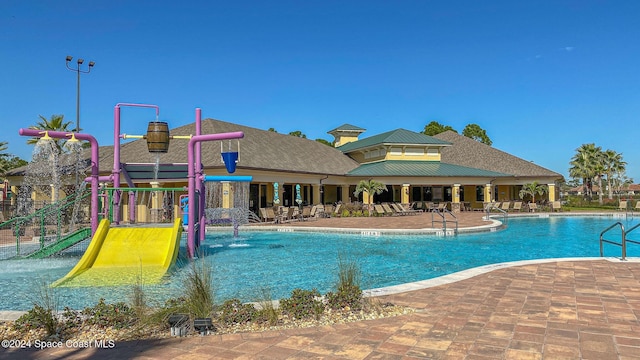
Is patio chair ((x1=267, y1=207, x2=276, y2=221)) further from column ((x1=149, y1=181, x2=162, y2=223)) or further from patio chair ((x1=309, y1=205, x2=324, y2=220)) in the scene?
column ((x1=149, y1=181, x2=162, y2=223))

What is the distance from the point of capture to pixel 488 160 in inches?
1447

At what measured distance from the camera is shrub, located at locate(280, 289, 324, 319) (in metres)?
5.09

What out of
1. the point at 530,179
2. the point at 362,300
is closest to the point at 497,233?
the point at 362,300

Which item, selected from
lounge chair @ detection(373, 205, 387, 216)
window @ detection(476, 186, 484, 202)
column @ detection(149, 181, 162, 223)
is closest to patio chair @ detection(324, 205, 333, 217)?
lounge chair @ detection(373, 205, 387, 216)

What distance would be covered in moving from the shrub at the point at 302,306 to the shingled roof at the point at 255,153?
1690 centimetres

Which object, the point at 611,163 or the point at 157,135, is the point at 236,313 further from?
the point at 611,163

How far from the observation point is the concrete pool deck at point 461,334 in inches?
155

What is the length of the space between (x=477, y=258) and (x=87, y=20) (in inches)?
612

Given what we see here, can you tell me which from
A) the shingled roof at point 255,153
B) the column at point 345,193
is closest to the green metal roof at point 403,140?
the shingled roof at point 255,153

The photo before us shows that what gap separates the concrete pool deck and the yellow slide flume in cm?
421

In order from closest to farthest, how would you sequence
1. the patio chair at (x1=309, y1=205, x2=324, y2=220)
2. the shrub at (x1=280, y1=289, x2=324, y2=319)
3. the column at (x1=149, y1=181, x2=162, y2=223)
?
the shrub at (x1=280, y1=289, x2=324, y2=319) < the column at (x1=149, y1=181, x2=162, y2=223) < the patio chair at (x1=309, y1=205, x2=324, y2=220)

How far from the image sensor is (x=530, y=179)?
34.2 m

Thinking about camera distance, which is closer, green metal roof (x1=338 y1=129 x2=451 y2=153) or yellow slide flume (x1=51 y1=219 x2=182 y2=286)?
yellow slide flume (x1=51 y1=219 x2=182 y2=286)

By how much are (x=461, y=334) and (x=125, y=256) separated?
25.7 ft
